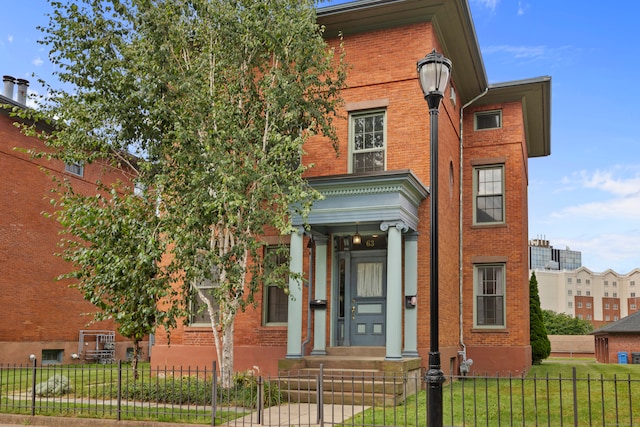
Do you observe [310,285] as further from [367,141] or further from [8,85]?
[8,85]

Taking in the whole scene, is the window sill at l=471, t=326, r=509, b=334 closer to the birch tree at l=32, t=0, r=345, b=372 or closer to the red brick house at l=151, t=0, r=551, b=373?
the red brick house at l=151, t=0, r=551, b=373

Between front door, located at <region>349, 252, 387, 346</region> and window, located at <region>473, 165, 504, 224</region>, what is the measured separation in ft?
20.0

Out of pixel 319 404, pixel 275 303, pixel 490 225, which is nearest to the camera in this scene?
pixel 319 404

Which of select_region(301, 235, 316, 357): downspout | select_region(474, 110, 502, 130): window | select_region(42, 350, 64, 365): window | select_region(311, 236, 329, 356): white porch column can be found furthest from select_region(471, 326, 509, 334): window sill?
select_region(42, 350, 64, 365): window

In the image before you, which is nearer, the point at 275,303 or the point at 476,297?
the point at 275,303

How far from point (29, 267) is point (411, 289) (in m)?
18.1

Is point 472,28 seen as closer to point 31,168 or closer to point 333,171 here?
point 333,171

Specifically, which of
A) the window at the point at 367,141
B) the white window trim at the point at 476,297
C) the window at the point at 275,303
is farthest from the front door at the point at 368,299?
the white window trim at the point at 476,297

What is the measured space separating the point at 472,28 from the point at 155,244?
10.5 meters

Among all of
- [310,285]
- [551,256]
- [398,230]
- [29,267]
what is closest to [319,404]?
[398,230]

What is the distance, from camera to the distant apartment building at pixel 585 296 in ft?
423

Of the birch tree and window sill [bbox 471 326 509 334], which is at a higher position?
the birch tree

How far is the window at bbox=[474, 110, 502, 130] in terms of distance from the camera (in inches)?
853

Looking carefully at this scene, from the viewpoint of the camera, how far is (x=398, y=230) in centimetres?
1440
